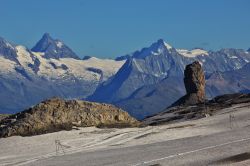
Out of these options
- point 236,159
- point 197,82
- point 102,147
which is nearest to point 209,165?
point 236,159

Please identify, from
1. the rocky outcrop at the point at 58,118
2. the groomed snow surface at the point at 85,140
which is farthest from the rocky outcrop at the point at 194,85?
the groomed snow surface at the point at 85,140

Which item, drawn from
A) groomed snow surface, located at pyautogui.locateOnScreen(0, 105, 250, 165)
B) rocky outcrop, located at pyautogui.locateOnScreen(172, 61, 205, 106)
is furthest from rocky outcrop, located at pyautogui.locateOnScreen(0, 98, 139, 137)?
rocky outcrop, located at pyautogui.locateOnScreen(172, 61, 205, 106)

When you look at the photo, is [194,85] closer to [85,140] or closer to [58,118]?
[58,118]

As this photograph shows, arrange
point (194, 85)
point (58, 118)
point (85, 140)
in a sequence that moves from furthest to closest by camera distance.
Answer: point (194, 85) < point (58, 118) < point (85, 140)

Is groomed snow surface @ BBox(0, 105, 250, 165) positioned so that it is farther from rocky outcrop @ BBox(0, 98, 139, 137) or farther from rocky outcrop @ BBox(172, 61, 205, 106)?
rocky outcrop @ BBox(172, 61, 205, 106)

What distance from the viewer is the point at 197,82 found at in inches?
5497

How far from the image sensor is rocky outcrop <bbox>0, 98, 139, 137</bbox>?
61.3 meters

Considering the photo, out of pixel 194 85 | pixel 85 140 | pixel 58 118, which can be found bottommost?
pixel 85 140

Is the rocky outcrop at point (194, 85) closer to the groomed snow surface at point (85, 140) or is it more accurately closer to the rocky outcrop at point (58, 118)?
the rocky outcrop at point (58, 118)

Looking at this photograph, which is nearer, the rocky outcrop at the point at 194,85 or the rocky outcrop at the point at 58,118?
the rocky outcrop at the point at 58,118

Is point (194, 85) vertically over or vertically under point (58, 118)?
over

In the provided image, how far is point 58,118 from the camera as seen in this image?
211 feet

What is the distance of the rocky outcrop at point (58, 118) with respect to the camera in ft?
201

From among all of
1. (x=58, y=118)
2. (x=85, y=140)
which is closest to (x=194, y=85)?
(x=58, y=118)
